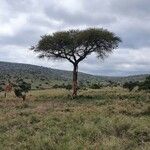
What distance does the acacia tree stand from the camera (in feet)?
172

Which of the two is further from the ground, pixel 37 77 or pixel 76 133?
pixel 76 133

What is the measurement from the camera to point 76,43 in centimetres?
5244

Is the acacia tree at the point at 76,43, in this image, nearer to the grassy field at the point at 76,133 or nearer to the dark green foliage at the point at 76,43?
the dark green foliage at the point at 76,43

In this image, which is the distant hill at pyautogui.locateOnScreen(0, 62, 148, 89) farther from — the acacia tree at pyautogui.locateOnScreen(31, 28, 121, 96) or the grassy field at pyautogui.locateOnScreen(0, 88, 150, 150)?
the grassy field at pyautogui.locateOnScreen(0, 88, 150, 150)

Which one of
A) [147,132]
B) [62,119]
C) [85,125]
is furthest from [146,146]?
[62,119]

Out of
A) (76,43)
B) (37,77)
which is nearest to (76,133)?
(76,43)

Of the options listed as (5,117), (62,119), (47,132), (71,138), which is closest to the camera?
(71,138)

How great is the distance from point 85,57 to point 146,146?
37569 mm

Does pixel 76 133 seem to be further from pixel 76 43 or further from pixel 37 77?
pixel 37 77

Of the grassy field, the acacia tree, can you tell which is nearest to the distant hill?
the acacia tree

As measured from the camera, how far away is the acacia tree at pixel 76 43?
172 ft

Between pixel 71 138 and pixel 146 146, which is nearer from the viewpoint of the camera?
pixel 146 146

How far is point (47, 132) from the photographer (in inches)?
769

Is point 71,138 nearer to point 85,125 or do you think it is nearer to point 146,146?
point 85,125
